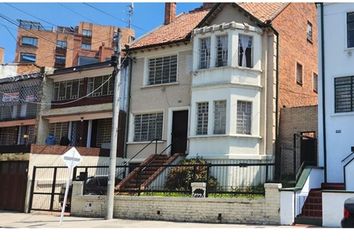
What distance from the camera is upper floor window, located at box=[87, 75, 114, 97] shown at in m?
26.9

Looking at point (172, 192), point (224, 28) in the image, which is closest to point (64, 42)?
point (224, 28)

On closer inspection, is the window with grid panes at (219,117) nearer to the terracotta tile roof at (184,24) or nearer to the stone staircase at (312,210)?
the terracotta tile roof at (184,24)

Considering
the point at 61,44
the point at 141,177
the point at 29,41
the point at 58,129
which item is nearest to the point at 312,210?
the point at 141,177

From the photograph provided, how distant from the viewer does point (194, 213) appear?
15.9 metres

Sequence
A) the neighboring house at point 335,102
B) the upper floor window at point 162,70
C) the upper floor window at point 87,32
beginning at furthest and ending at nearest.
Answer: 1. the upper floor window at point 87,32
2. the upper floor window at point 162,70
3. the neighboring house at point 335,102

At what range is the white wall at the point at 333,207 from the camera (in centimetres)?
1327

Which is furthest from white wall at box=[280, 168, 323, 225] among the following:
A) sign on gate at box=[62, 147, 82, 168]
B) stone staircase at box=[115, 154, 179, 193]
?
sign on gate at box=[62, 147, 82, 168]

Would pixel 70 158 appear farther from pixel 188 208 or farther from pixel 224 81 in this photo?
pixel 224 81

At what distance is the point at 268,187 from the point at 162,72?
38.0ft

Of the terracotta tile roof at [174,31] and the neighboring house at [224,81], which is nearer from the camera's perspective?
the neighboring house at [224,81]

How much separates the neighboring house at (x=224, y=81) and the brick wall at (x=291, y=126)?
1.45 feet

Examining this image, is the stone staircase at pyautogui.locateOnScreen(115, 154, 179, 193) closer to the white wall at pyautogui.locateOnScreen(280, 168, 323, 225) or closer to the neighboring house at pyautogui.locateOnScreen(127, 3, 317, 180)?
the neighboring house at pyautogui.locateOnScreen(127, 3, 317, 180)

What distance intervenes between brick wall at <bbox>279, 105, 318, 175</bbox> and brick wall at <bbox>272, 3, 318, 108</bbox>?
2.58 ft

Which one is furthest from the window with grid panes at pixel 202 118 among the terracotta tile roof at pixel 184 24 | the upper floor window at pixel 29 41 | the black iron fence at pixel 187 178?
the upper floor window at pixel 29 41
